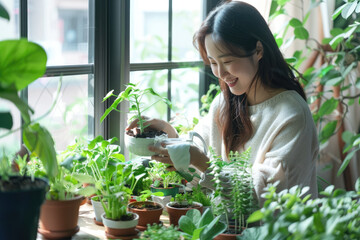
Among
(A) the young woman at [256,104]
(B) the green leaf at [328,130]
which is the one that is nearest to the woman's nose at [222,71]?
(A) the young woman at [256,104]

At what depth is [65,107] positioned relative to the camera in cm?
206

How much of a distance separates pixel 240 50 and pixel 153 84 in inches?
29.0

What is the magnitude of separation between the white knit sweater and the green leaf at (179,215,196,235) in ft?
1.02

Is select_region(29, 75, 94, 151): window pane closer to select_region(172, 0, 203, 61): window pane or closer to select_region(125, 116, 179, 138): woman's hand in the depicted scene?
select_region(125, 116, 179, 138): woman's hand

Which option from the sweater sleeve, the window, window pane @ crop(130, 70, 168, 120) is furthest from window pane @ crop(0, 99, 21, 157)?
the sweater sleeve

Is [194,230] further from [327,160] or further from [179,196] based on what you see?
[327,160]

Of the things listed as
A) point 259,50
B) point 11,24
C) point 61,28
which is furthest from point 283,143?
point 11,24

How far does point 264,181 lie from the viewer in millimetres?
1740

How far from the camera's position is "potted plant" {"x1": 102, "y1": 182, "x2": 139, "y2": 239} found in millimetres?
1487

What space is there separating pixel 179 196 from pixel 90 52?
0.77 metres

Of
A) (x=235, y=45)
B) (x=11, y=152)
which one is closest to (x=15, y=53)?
(x=11, y=152)

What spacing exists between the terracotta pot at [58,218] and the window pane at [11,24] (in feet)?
2.17

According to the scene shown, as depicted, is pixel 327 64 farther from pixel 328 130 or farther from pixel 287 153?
pixel 287 153

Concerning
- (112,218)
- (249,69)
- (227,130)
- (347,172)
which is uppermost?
(249,69)
